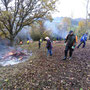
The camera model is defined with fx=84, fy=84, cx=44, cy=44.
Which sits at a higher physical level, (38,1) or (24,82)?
(38,1)

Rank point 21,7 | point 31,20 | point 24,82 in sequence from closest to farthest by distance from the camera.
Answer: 1. point 24,82
2. point 21,7
3. point 31,20

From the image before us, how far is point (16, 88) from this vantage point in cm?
333

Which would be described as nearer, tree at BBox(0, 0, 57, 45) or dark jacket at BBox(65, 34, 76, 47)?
dark jacket at BBox(65, 34, 76, 47)

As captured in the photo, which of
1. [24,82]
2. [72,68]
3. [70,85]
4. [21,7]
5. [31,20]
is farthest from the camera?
[31,20]

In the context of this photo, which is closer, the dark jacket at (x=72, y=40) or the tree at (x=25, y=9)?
the dark jacket at (x=72, y=40)

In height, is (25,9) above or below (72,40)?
above

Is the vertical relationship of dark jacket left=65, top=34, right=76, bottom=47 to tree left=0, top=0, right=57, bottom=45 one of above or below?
below

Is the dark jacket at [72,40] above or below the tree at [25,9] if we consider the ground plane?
below

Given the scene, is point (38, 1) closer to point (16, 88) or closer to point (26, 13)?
point (26, 13)

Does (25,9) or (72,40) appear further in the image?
(25,9)

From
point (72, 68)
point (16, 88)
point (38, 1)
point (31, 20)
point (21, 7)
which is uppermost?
point (38, 1)

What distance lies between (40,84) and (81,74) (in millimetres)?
1975

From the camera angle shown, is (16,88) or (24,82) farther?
(24,82)

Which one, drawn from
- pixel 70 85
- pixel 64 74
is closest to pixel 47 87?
pixel 70 85
